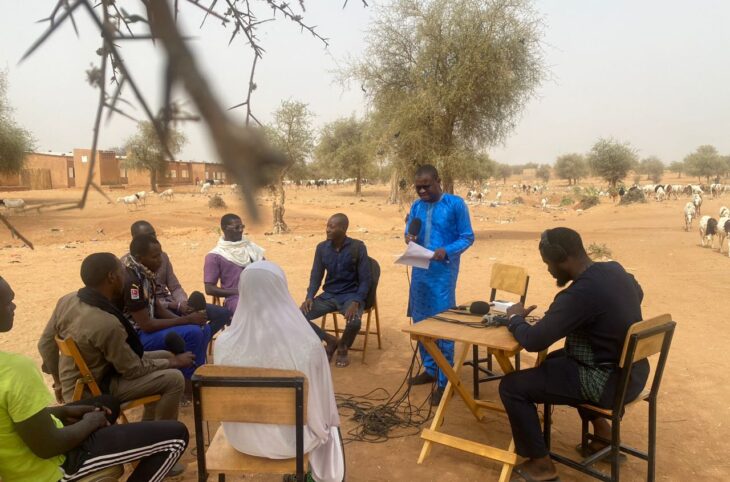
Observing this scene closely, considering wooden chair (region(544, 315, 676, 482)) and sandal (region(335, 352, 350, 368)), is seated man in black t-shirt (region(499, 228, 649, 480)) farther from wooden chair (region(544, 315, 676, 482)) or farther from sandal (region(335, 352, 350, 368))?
sandal (region(335, 352, 350, 368))

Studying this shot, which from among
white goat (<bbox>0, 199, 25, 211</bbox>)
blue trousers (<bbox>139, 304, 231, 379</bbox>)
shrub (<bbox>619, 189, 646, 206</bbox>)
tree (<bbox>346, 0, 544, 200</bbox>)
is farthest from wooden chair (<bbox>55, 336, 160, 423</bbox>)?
shrub (<bbox>619, 189, 646, 206</bbox>)

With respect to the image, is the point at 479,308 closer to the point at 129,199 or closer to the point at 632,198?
the point at 129,199

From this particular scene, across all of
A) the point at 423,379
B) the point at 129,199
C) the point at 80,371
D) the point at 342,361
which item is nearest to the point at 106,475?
the point at 80,371

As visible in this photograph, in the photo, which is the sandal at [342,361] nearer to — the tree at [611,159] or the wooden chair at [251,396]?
the wooden chair at [251,396]

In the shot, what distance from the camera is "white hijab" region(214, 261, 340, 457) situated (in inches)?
108

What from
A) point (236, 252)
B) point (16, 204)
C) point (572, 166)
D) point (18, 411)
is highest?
point (572, 166)

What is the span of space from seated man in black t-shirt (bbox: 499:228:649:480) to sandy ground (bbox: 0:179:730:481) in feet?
1.55

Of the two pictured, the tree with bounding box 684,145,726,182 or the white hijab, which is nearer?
the white hijab

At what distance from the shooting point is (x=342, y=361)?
532cm

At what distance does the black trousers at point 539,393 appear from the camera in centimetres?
312

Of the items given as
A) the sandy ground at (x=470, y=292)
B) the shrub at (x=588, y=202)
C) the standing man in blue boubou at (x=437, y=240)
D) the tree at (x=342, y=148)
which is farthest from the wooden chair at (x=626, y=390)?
the tree at (x=342, y=148)

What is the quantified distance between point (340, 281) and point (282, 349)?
2.77 metres

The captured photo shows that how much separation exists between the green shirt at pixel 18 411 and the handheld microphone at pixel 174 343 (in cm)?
177

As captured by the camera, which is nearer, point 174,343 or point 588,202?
point 174,343
